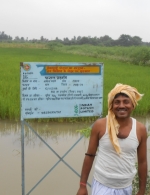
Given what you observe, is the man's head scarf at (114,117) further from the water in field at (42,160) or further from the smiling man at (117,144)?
the water in field at (42,160)

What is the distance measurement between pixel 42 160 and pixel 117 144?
2.76 meters

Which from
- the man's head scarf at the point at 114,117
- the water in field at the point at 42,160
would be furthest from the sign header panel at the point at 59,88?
the man's head scarf at the point at 114,117

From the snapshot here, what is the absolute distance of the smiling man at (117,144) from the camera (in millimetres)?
1775

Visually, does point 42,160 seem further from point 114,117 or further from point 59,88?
point 114,117

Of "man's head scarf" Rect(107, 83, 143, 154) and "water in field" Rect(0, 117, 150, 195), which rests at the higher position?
"man's head scarf" Rect(107, 83, 143, 154)

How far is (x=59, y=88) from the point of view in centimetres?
274

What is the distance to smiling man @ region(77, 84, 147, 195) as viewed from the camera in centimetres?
178

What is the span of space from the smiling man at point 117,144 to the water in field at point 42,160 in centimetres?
111

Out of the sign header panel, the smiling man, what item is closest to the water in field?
the sign header panel

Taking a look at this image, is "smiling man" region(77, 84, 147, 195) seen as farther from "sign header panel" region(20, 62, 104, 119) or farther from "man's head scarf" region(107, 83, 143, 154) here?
"sign header panel" region(20, 62, 104, 119)

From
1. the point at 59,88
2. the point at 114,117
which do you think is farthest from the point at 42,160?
the point at 114,117

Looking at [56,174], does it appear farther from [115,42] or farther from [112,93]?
[115,42]

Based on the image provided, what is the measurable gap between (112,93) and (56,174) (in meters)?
2.35

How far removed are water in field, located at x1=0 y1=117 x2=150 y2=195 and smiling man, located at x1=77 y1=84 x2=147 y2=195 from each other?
1114mm
